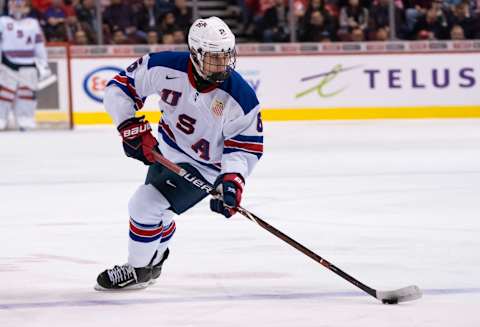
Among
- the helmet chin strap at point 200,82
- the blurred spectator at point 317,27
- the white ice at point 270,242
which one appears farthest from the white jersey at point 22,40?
the helmet chin strap at point 200,82

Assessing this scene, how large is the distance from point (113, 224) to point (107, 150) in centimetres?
413

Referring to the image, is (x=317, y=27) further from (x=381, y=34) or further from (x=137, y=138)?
(x=137, y=138)

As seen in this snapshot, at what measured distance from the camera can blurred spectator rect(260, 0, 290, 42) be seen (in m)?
13.5

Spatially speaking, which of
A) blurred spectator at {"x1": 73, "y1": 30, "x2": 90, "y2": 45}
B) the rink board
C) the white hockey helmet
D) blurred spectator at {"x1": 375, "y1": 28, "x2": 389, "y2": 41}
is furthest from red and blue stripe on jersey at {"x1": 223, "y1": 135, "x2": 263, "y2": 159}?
blurred spectator at {"x1": 375, "y1": 28, "x2": 389, "y2": 41}

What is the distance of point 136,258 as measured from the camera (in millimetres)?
4445

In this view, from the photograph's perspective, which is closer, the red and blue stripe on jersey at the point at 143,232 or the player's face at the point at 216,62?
the player's face at the point at 216,62

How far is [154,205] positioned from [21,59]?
28.4ft

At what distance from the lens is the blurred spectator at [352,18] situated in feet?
44.7

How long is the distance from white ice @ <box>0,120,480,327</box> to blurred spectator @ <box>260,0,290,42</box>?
3510 mm

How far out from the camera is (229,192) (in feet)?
13.5

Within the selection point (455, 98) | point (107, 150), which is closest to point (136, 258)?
point (107, 150)

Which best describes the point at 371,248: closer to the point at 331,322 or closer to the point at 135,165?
the point at 331,322

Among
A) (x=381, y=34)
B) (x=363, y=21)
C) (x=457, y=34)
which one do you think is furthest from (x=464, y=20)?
(x=363, y=21)

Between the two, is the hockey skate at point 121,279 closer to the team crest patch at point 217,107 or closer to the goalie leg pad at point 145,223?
the goalie leg pad at point 145,223
